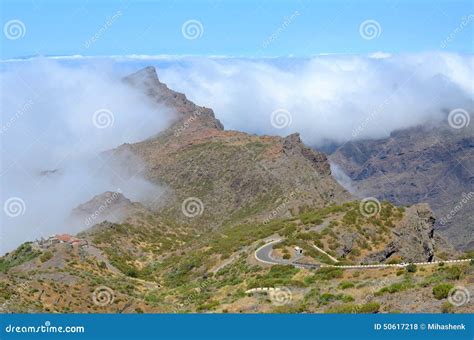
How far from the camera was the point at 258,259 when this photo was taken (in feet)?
238

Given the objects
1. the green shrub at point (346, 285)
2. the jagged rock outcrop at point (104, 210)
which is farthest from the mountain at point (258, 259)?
the jagged rock outcrop at point (104, 210)

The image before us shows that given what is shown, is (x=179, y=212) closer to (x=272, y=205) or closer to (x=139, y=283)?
(x=272, y=205)

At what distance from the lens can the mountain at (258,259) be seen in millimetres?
43094

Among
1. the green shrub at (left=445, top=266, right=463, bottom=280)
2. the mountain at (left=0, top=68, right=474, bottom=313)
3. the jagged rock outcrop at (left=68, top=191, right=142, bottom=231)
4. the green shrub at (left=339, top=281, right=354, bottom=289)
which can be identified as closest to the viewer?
the green shrub at (left=445, top=266, right=463, bottom=280)

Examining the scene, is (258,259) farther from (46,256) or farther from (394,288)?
(46,256)

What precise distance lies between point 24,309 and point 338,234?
44.1m

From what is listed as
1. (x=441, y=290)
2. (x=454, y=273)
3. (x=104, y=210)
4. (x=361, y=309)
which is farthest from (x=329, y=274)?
(x=104, y=210)

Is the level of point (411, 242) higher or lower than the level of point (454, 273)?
higher

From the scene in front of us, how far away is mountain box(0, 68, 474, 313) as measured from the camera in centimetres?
4309

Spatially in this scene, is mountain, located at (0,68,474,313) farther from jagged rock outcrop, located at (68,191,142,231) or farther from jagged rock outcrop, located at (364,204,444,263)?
jagged rock outcrop, located at (68,191,142,231)

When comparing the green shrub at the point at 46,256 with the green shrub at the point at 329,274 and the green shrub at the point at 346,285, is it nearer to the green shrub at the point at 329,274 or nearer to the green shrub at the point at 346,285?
the green shrub at the point at 329,274

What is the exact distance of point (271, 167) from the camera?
18275cm

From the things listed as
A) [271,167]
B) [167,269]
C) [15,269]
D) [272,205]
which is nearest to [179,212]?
[271,167]

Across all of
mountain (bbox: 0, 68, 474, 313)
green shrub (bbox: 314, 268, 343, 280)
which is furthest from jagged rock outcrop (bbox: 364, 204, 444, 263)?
green shrub (bbox: 314, 268, 343, 280)
